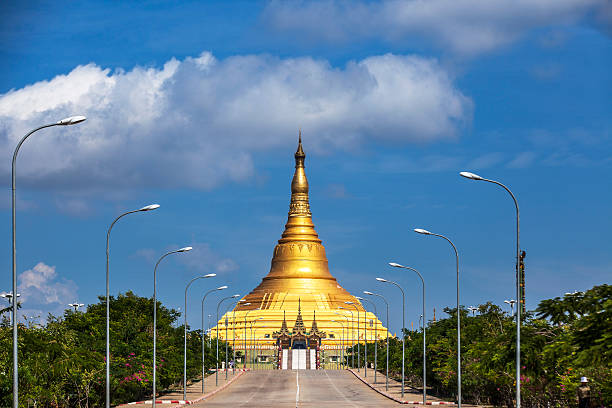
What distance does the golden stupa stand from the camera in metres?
133

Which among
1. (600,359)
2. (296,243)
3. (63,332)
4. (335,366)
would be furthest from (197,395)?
(296,243)

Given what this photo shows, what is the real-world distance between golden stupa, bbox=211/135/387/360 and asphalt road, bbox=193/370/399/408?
44.8 m

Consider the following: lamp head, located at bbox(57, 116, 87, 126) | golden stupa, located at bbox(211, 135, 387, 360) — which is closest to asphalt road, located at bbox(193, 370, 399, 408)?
lamp head, located at bbox(57, 116, 87, 126)

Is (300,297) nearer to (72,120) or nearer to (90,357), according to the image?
(90,357)

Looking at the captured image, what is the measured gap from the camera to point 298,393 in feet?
209

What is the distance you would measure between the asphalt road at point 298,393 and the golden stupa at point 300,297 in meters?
44.8

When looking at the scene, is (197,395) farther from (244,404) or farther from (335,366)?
(335,366)

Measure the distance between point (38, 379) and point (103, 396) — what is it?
12.6 metres

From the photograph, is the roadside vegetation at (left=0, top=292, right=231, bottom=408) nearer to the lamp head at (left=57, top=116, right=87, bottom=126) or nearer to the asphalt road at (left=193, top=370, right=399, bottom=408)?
the asphalt road at (left=193, top=370, right=399, bottom=408)

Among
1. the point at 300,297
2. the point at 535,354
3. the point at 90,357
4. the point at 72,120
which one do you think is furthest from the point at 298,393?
the point at 300,297

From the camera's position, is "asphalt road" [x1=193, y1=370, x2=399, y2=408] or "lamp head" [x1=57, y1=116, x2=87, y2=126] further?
"asphalt road" [x1=193, y1=370, x2=399, y2=408]

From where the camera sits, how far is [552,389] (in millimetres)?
41469

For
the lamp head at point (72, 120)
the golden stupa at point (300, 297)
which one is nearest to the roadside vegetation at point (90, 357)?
the lamp head at point (72, 120)

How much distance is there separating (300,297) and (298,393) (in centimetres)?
7541
